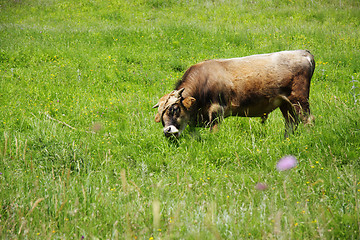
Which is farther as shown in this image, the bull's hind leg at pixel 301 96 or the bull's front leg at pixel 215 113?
the bull's hind leg at pixel 301 96

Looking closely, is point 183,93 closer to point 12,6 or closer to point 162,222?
point 162,222

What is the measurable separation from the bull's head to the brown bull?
0.42ft

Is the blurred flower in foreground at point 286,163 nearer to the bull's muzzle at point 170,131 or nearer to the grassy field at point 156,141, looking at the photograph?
the grassy field at point 156,141

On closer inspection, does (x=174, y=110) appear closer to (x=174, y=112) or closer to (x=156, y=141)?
(x=174, y=112)

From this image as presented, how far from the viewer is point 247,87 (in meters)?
6.08

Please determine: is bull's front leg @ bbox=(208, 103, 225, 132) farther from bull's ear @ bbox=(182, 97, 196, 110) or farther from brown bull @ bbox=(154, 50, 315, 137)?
bull's ear @ bbox=(182, 97, 196, 110)

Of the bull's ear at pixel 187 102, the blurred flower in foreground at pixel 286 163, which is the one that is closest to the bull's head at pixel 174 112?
the bull's ear at pixel 187 102

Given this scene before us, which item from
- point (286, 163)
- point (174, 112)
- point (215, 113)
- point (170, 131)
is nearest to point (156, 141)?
point (170, 131)

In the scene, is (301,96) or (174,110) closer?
(174,110)

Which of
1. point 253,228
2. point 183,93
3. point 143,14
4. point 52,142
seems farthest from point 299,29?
point 253,228

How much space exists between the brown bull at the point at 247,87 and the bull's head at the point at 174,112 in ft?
→ 0.42

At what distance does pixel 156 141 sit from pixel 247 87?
2.00 metres

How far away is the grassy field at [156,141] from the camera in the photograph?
9.97 feet

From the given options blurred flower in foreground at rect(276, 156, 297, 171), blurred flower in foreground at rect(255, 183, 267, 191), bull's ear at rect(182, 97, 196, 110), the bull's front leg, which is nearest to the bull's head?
bull's ear at rect(182, 97, 196, 110)
